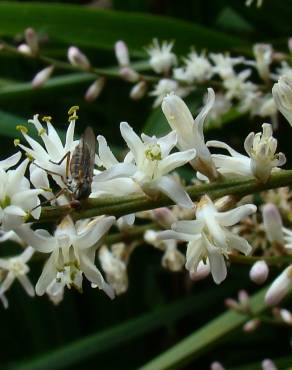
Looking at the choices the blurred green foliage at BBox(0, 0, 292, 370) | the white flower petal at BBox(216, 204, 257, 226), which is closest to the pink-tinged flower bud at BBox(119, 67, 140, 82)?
the blurred green foliage at BBox(0, 0, 292, 370)

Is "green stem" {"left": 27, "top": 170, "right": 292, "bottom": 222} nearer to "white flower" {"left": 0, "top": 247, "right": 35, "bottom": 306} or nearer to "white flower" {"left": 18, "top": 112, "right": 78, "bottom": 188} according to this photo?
"white flower" {"left": 18, "top": 112, "right": 78, "bottom": 188}

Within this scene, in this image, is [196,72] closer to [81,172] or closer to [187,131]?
[187,131]

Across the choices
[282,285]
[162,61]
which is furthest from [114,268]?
[162,61]

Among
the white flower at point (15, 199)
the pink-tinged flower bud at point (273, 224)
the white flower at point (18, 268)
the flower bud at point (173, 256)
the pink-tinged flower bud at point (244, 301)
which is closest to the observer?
the white flower at point (15, 199)

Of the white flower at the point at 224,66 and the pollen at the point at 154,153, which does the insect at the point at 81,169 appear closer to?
the pollen at the point at 154,153

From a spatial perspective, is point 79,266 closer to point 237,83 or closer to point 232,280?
point 237,83

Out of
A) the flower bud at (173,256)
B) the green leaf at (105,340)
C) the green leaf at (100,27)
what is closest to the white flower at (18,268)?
the flower bud at (173,256)
